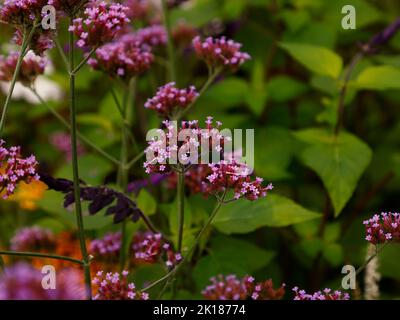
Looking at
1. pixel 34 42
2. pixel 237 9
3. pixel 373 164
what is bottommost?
pixel 373 164

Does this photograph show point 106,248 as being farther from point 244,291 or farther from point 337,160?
point 337,160

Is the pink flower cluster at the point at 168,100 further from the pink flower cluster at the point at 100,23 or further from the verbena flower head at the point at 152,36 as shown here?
the verbena flower head at the point at 152,36

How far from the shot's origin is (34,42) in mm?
957

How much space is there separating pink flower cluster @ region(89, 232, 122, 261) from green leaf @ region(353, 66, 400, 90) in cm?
62

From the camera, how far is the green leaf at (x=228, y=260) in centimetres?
123

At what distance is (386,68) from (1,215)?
1.14m

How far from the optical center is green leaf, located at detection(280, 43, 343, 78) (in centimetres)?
145

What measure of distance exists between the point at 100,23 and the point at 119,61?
186 mm

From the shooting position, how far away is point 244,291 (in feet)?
3.38

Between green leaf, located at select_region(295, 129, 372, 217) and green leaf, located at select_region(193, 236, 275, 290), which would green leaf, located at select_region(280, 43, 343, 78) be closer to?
green leaf, located at select_region(295, 129, 372, 217)

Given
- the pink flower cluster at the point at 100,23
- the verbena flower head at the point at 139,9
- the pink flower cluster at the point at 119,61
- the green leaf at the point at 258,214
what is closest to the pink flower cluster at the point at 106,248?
the green leaf at the point at 258,214

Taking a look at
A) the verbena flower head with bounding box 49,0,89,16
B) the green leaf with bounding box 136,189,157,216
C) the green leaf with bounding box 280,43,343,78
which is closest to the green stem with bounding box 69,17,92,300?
the verbena flower head with bounding box 49,0,89,16

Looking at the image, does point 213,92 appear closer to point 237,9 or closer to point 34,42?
point 237,9

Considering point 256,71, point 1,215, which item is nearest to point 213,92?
point 256,71
